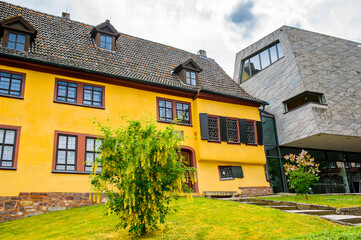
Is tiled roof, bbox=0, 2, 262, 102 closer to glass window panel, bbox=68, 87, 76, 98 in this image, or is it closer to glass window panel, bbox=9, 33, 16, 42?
glass window panel, bbox=9, 33, 16, 42

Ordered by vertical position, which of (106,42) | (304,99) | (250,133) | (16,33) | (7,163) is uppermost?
(106,42)

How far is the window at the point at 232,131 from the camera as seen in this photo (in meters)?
19.0

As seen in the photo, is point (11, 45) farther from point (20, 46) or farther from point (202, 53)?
point (202, 53)

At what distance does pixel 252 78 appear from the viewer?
26.7 metres

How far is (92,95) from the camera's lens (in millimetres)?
15664

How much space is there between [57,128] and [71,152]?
127 cm

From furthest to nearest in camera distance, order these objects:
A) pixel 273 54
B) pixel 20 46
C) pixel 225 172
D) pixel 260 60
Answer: pixel 260 60
pixel 273 54
pixel 225 172
pixel 20 46

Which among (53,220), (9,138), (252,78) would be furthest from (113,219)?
(252,78)

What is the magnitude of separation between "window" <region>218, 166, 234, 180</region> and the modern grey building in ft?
14.9

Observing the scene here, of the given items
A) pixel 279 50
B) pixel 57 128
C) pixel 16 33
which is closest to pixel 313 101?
pixel 279 50

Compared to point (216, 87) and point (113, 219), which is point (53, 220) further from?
point (216, 87)

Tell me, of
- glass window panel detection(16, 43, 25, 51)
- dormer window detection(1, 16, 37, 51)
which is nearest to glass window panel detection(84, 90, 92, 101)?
dormer window detection(1, 16, 37, 51)

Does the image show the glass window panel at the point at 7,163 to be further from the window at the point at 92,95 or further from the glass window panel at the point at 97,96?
the glass window panel at the point at 97,96

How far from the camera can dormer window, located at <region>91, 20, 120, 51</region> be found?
1833 centimetres
